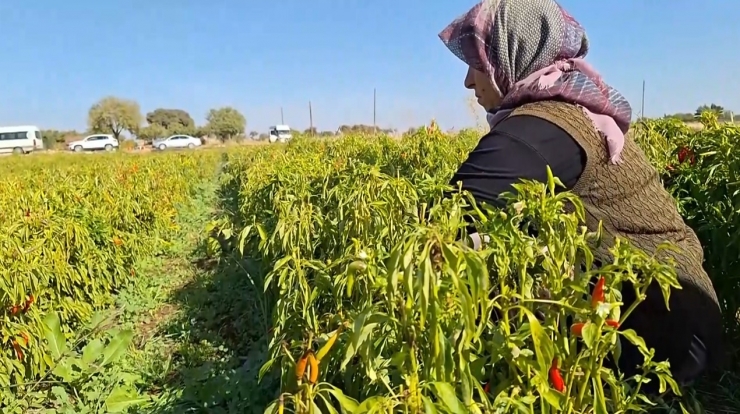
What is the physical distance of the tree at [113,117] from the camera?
52.2m

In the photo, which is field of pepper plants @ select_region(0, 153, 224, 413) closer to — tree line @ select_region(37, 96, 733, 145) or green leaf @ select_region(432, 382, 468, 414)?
green leaf @ select_region(432, 382, 468, 414)

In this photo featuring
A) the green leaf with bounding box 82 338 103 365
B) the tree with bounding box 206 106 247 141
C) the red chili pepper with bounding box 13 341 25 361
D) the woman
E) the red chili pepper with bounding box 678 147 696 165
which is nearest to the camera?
the woman

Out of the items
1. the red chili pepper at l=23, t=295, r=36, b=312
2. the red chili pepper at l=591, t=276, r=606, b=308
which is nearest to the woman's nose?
the red chili pepper at l=591, t=276, r=606, b=308

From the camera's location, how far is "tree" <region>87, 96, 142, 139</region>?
52.2 metres

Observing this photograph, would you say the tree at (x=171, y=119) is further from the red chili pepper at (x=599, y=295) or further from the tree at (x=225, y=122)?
the red chili pepper at (x=599, y=295)

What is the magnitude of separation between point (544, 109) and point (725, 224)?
1146 millimetres

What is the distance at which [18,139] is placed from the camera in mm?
35062

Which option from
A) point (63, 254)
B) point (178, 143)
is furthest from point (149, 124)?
point (63, 254)

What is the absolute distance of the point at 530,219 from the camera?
1.10m

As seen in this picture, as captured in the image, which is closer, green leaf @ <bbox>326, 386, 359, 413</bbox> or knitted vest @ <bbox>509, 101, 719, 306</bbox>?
green leaf @ <bbox>326, 386, 359, 413</bbox>

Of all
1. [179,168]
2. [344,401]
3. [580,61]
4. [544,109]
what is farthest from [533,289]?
[179,168]

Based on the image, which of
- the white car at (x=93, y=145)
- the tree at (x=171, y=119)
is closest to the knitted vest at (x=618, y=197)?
the white car at (x=93, y=145)

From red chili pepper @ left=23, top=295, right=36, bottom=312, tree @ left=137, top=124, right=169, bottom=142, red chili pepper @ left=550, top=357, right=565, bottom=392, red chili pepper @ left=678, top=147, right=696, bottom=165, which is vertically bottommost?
red chili pepper @ left=23, top=295, right=36, bottom=312

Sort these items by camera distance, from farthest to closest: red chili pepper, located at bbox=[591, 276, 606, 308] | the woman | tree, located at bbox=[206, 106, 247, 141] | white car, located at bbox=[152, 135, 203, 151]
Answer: tree, located at bbox=[206, 106, 247, 141] → white car, located at bbox=[152, 135, 203, 151] → the woman → red chili pepper, located at bbox=[591, 276, 606, 308]
